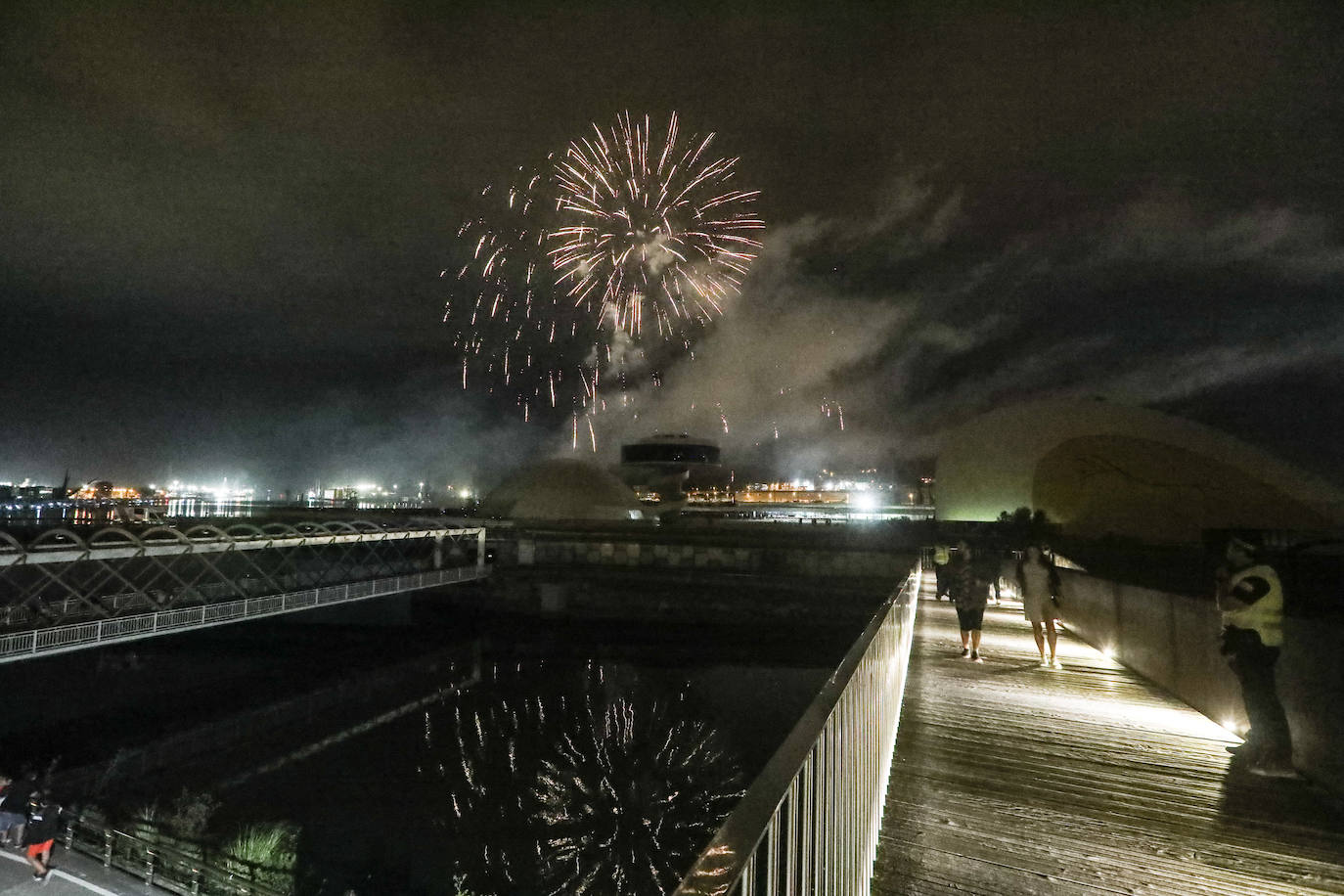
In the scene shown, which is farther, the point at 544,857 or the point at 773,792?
the point at 544,857

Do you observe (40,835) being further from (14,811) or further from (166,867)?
(166,867)

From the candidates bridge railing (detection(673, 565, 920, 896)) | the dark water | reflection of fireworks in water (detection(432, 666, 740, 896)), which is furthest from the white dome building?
bridge railing (detection(673, 565, 920, 896))

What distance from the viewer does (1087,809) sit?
5160mm

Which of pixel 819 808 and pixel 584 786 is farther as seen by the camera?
pixel 584 786

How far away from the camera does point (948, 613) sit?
1591 cm

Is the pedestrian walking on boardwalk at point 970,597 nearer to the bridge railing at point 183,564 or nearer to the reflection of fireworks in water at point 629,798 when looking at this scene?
the reflection of fireworks in water at point 629,798

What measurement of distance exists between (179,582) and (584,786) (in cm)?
2271

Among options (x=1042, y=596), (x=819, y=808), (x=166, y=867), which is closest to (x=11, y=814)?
(x=166, y=867)

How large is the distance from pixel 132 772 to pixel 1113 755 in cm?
2606

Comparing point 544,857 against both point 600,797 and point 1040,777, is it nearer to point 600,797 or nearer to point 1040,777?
point 600,797

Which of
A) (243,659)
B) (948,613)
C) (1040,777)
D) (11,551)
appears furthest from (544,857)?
(243,659)

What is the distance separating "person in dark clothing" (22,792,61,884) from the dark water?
5.21m

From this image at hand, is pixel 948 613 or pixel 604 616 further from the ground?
pixel 948 613

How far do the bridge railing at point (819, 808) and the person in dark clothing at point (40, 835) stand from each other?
13889 mm
